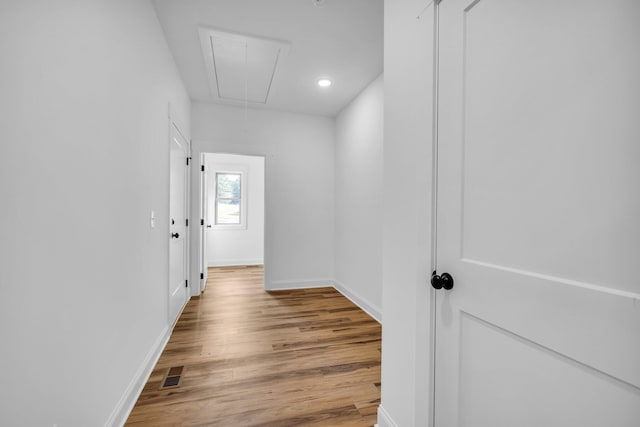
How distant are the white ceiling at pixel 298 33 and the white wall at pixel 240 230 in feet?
8.91

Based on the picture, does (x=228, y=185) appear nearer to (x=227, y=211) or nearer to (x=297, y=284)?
(x=227, y=211)

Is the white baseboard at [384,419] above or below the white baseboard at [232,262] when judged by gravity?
above

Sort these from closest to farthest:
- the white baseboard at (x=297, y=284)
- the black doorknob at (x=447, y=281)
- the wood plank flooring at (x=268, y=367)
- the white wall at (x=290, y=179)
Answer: the black doorknob at (x=447, y=281)
the wood plank flooring at (x=268, y=367)
the white wall at (x=290, y=179)
the white baseboard at (x=297, y=284)

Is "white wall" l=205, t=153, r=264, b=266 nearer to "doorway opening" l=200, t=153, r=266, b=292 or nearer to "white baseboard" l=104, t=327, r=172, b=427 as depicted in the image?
"doorway opening" l=200, t=153, r=266, b=292

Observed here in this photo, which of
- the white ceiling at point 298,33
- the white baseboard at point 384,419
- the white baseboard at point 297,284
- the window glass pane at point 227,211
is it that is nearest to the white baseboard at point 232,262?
the window glass pane at point 227,211

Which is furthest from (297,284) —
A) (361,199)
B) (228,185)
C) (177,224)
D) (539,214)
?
(539,214)

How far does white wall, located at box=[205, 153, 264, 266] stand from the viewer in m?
5.98

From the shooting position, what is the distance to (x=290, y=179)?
417 centimetres

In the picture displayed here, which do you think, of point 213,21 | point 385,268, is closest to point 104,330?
point 385,268

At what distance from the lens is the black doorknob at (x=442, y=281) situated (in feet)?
3.51

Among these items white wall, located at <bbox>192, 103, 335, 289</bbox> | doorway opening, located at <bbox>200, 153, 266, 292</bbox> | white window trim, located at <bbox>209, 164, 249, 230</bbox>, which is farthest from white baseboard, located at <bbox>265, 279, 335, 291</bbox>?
white window trim, located at <bbox>209, 164, 249, 230</bbox>

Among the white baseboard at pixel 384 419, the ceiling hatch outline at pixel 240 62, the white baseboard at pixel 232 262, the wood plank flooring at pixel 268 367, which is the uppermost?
the ceiling hatch outline at pixel 240 62

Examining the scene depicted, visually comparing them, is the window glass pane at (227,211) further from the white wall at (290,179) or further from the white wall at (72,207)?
the white wall at (72,207)

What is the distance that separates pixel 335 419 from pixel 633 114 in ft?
5.77
